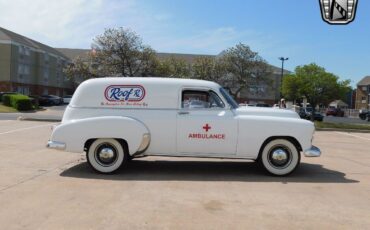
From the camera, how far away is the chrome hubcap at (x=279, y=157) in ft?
31.8

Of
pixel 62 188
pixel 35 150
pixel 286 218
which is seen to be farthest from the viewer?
pixel 35 150

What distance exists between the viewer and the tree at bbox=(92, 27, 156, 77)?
3362 cm

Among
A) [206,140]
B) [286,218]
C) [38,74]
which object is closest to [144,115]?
[206,140]

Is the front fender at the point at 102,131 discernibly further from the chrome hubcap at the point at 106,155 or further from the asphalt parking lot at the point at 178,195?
the asphalt parking lot at the point at 178,195

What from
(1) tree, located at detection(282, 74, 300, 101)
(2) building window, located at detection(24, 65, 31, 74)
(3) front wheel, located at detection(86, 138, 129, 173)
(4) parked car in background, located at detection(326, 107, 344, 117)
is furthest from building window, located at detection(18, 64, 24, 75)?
(3) front wheel, located at detection(86, 138, 129, 173)

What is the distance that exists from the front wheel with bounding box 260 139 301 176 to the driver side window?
128cm

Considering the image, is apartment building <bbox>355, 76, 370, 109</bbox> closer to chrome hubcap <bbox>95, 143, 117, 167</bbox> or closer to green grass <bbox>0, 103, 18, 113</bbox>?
green grass <bbox>0, 103, 18, 113</bbox>

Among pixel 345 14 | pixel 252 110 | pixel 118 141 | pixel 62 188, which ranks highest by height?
pixel 345 14

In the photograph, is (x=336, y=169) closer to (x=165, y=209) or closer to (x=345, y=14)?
(x=345, y=14)

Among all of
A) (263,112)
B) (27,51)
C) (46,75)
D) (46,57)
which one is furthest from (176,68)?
(46,75)

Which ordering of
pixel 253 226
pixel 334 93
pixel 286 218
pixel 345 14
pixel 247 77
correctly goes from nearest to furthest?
pixel 253 226, pixel 286 218, pixel 345 14, pixel 334 93, pixel 247 77

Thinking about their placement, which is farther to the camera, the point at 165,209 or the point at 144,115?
the point at 144,115

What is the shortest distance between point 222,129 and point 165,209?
3177 mm

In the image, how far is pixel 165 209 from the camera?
22.0 ft
